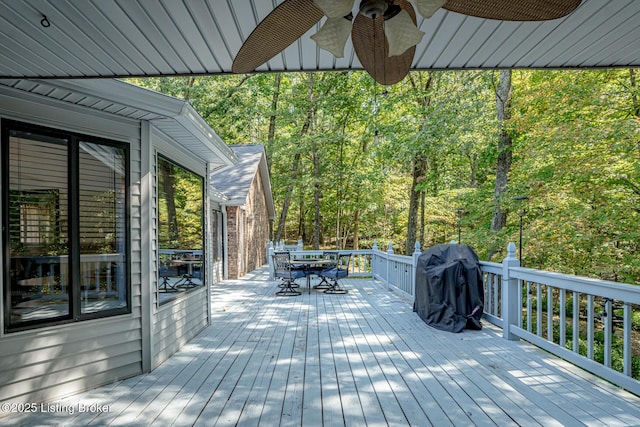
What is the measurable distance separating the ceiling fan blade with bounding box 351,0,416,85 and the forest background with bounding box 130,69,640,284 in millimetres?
3487

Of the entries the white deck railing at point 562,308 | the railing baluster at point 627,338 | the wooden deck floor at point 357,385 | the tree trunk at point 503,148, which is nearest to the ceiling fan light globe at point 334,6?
the wooden deck floor at point 357,385

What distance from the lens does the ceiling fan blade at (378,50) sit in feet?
5.96

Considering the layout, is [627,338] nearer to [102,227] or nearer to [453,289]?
[453,289]

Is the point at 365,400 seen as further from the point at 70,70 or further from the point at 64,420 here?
the point at 70,70

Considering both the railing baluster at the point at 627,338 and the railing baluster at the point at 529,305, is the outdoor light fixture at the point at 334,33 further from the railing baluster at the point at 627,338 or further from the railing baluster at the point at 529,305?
the railing baluster at the point at 529,305

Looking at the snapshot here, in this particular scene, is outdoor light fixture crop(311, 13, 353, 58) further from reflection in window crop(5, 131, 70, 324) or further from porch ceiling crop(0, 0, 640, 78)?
reflection in window crop(5, 131, 70, 324)

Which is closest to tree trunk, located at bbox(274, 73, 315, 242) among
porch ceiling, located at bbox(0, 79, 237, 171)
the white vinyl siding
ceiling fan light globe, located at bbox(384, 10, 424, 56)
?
porch ceiling, located at bbox(0, 79, 237, 171)

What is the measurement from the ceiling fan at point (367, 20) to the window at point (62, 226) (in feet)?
6.68

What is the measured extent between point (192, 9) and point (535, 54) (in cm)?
225

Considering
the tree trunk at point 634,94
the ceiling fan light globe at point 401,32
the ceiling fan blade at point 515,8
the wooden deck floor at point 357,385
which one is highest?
the tree trunk at point 634,94

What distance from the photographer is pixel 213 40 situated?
7.30 feet

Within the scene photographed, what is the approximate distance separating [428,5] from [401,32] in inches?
8.6

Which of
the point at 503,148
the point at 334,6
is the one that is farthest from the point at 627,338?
the point at 503,148

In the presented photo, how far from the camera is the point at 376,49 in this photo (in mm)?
1951
